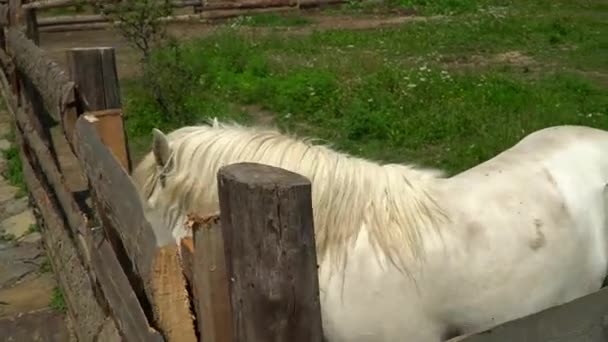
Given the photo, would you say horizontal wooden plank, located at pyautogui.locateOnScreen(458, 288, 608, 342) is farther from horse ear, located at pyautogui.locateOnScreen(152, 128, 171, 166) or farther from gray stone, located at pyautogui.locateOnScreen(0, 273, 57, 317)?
gray stone, located at pyautogui.locateOnScreen(0, 273, 57, 317)

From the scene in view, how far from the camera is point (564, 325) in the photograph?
85.0 inches

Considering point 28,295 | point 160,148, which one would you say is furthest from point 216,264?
point 28,295

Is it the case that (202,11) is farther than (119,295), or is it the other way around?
(202,11)

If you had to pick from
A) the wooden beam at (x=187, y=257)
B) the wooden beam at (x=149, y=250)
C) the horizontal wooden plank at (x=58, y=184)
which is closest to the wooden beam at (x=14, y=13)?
the horizontal wooden plank at (x=58, y=184)

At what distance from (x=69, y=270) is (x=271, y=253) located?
3194mm

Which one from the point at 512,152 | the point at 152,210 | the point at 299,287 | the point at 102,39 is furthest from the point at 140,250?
the point at 102,39

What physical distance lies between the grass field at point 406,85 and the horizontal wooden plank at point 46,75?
2.60 m

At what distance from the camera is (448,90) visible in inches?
378

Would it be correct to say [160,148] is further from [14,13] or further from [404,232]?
[14,13]

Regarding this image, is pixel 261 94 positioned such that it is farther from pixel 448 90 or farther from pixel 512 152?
pixel 512 152

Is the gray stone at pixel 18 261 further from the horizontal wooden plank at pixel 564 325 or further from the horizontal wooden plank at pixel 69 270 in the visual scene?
the horizontal wooden plank at pixel 564 325

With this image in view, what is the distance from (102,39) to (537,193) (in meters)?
14.6

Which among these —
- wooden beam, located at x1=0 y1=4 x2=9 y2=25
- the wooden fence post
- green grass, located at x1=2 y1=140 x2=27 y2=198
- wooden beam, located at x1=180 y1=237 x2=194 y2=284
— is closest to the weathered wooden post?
the wooden fence post

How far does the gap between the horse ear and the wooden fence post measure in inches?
58.9
